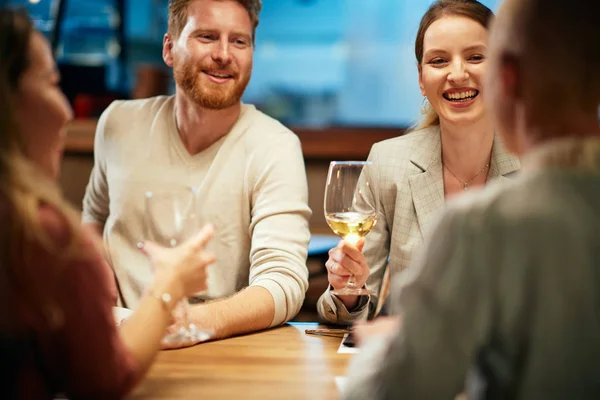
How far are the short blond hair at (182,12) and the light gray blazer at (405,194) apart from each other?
61cm

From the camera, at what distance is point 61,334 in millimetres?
988

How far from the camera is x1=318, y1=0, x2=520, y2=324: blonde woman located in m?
2.13

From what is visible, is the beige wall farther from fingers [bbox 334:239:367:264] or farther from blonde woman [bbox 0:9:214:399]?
blonde woman [bbox 0:9:214:399]

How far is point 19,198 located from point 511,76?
0.69 metres

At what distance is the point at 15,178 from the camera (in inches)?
38.8

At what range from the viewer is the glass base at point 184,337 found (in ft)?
5.04

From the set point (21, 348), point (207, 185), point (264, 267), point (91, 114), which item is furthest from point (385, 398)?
point (91, 114)

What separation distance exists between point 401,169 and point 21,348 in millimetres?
1458

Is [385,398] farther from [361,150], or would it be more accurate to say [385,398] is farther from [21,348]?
[361,150]

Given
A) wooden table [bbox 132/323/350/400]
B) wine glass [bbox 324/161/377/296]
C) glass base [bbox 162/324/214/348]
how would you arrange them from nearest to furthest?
1. wooden table [bbox 132/323/350/400]
2. glass base [bbox 162/324/214/348]
3. wine glass [bbox 324/161/377/296]

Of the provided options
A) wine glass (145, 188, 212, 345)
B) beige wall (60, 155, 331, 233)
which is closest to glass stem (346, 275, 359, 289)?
wine glass (145, 188, 212, 345)

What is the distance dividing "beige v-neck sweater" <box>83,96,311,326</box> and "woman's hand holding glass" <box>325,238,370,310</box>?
214 millimetres

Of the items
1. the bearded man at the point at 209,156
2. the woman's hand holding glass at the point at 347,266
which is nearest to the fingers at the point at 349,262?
the woman's hand holding glass at the point at 347,266

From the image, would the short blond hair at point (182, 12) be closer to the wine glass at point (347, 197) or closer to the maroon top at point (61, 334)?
the wine glass at point (347, 197)
